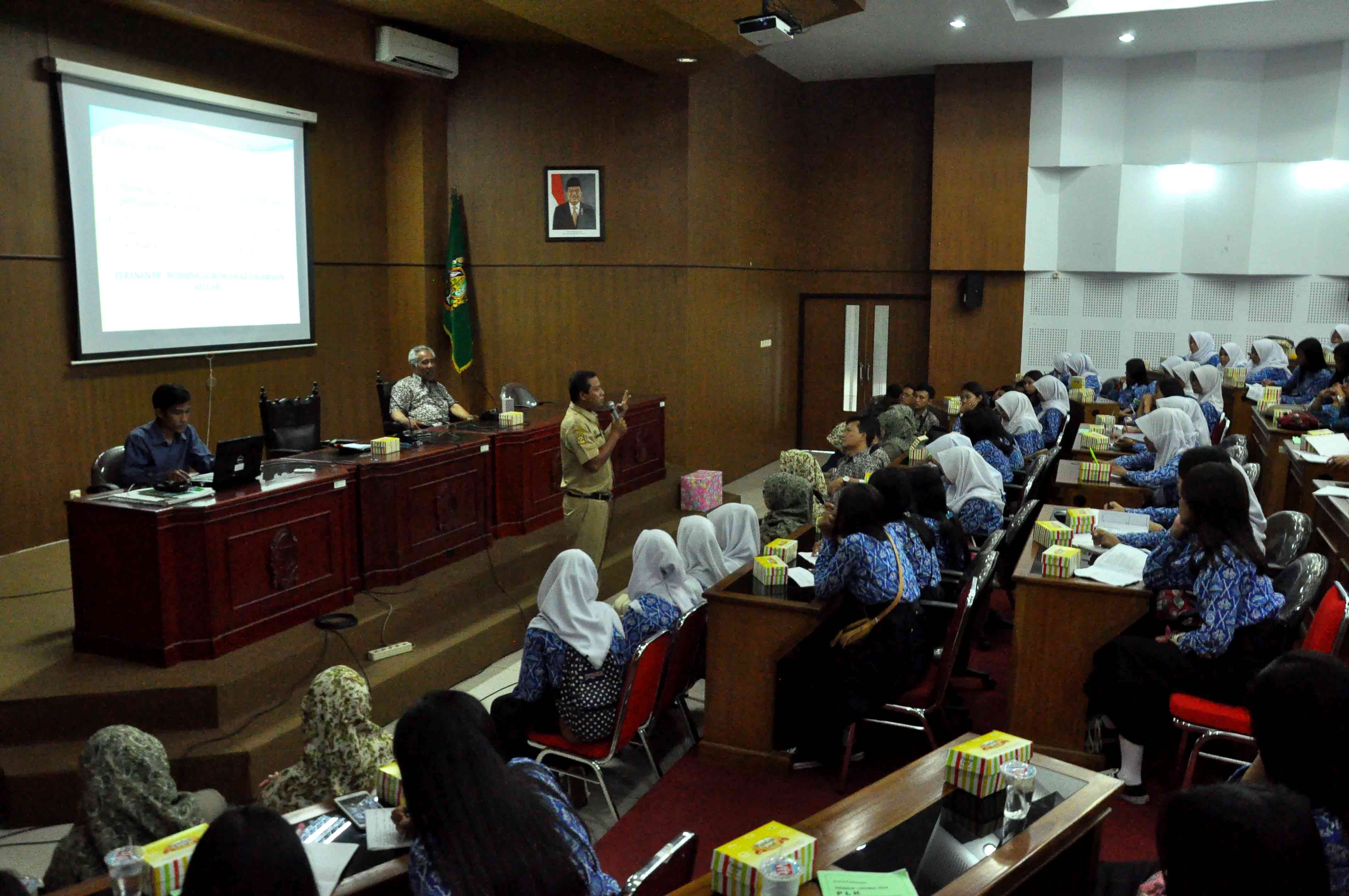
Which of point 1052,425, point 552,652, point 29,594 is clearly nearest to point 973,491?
point 552,652

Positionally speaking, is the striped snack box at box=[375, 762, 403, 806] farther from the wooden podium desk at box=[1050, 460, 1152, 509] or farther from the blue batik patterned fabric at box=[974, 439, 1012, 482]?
the blue batik patterned fabric at box=[974, 439, 1012, 482]

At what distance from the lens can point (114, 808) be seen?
247 cm

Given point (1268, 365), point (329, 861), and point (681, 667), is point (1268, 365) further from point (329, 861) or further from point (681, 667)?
point (329, 861)

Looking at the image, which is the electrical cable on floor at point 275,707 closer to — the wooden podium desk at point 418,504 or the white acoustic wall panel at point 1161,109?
the wooden podium desk at point 418,504

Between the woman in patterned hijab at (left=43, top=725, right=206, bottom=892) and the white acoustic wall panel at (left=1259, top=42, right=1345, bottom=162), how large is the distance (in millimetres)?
10931

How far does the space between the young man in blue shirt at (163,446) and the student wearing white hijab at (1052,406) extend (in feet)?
19.7

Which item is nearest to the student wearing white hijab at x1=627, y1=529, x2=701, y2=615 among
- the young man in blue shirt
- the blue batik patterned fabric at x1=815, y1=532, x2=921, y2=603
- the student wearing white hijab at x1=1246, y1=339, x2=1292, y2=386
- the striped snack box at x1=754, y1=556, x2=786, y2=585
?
the striped snack box at x1=754, y1=556, x2=786, y2=585

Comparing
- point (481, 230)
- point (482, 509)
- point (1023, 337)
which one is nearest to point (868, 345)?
point (1023, 337)

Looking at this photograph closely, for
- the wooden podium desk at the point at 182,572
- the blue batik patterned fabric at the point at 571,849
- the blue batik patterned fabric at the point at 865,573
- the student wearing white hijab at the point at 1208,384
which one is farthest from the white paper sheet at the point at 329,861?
the student wearing white hijab at the point at 1208,384

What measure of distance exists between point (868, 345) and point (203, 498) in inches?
334

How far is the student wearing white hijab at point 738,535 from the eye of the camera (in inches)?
185

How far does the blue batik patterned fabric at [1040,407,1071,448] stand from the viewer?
799 centimetres

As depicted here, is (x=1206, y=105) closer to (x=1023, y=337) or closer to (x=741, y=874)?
(x=1023, y=337)

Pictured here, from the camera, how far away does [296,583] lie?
4.68 metres
